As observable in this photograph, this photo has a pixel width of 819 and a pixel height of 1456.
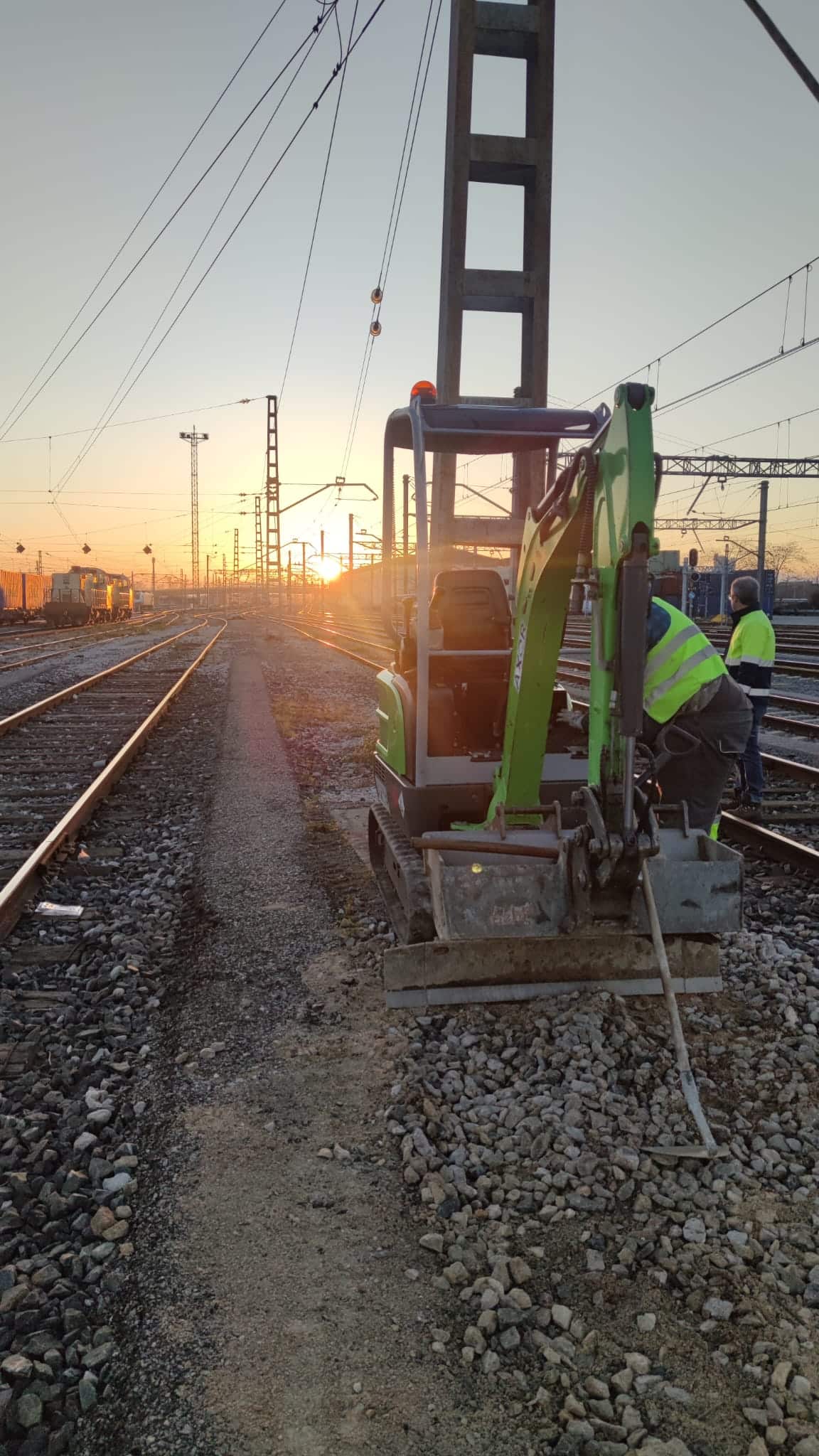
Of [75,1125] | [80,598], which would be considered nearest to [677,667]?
[75,1125]

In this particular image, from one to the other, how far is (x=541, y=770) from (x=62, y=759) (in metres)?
8.69

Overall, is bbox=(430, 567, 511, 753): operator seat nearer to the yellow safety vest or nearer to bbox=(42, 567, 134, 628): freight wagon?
the yellow safety vest

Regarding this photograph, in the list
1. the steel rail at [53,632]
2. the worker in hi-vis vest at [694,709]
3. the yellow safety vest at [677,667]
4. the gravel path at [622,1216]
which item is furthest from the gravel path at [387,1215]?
the steel rail at [53,632]

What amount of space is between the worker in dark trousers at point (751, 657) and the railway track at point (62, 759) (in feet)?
19.5

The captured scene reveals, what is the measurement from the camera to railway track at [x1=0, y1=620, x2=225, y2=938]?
7.23 meters

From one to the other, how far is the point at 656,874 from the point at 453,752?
169cm

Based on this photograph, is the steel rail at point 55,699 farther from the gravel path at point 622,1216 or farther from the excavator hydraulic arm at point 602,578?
the gravel path at point 622,1216

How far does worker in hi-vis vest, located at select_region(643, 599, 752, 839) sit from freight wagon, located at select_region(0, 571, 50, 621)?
4824 cm

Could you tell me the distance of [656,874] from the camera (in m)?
4.02

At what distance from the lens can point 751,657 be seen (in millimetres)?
8031

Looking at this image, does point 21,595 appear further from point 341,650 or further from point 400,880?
point 400,880

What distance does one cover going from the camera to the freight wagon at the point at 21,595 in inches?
1927

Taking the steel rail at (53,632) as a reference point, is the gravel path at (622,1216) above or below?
below

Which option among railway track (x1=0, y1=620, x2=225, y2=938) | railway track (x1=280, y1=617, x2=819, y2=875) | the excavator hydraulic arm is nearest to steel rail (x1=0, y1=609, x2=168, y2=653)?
railway track (x1=0, y1=620, x2=225, y2=938)
